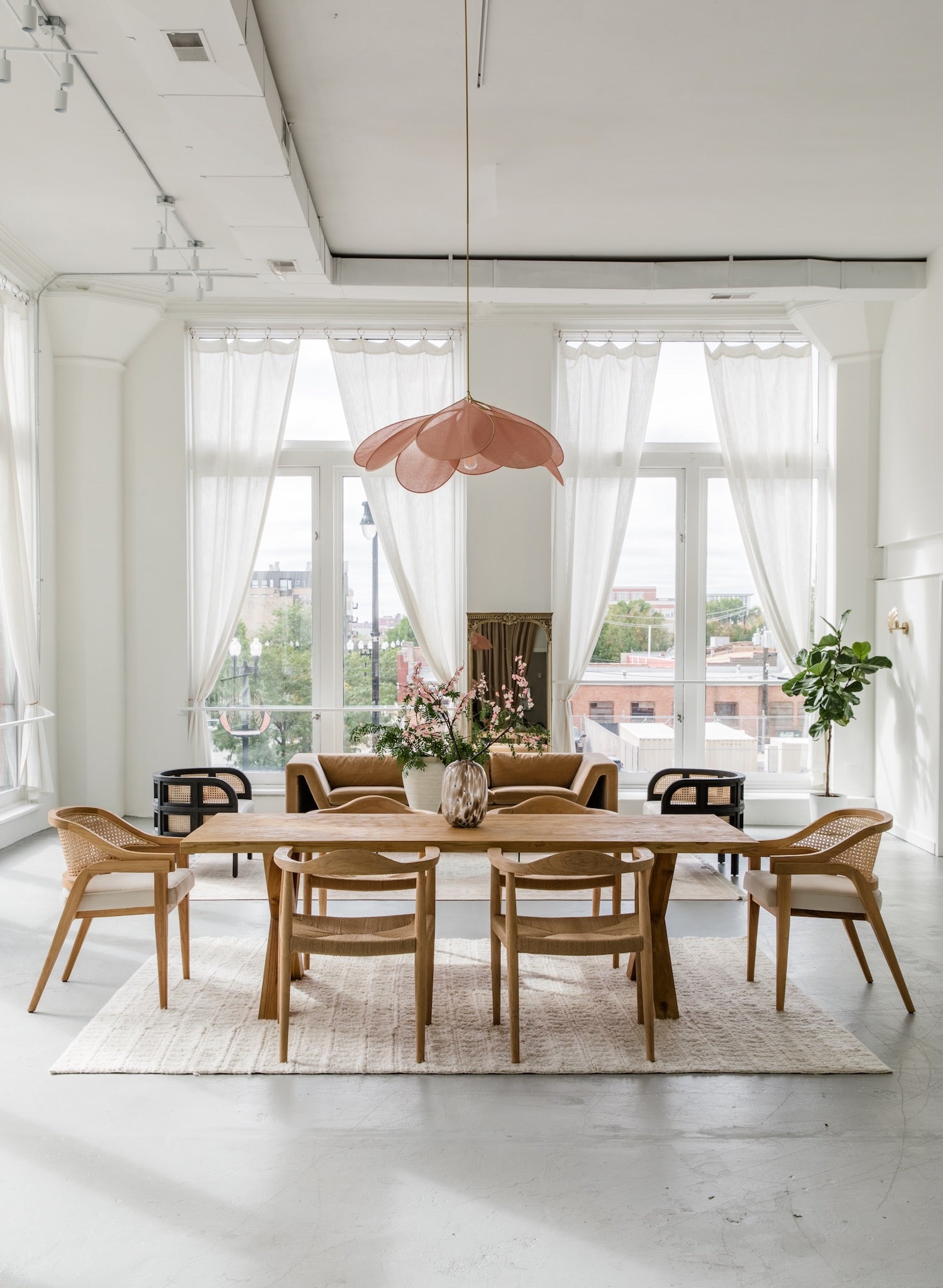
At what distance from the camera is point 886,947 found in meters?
4.14

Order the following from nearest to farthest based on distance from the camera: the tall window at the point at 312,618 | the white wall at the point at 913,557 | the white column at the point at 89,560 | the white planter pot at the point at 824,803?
the white wall at the point at 913,557, the white planter pot at the point at 824,803, the white column at the point at 89,560, the tall window at the point at 312,618

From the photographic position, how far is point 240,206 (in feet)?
18.1

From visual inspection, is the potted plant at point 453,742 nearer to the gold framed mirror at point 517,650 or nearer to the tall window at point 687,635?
the gold framed mirror at point 517,650

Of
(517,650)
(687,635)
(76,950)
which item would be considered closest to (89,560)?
(517,650)

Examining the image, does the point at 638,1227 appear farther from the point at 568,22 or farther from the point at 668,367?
the point at 668,367

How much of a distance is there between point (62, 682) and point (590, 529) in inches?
174

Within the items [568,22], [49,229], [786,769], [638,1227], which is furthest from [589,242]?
[638,1227]

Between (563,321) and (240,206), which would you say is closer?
(240,206)

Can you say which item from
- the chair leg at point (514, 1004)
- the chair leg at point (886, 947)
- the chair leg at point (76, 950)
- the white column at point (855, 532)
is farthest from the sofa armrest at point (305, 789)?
the white column at point (855, 532)

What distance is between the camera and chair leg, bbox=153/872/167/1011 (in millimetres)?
4074

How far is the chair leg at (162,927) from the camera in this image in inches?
160

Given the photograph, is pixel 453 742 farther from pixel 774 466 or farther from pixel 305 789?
pixel 774 466

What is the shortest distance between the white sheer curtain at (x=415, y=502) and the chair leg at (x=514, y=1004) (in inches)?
184

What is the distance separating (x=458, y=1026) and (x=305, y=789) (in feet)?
10.1
